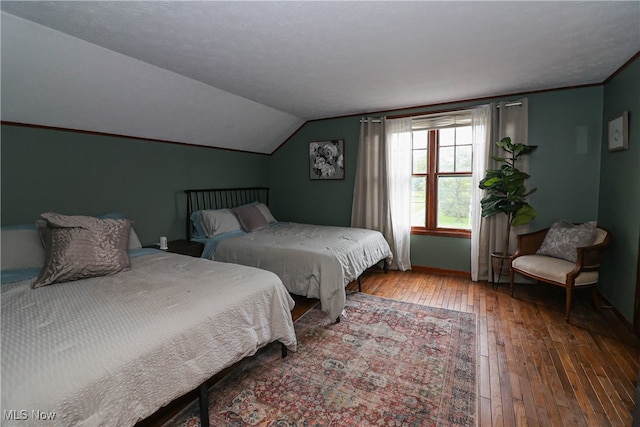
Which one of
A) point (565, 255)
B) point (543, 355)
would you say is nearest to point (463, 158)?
point (565, 255)

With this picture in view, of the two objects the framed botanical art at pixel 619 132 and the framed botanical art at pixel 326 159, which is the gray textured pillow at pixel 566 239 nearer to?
the framed botanical art at pixel 619 132

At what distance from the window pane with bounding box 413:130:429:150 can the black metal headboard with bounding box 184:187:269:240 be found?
2.64 meters

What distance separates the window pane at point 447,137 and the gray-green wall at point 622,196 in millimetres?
1539

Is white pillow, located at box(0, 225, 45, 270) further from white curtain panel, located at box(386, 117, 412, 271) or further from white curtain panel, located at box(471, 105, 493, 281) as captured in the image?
white curtain panel, located at box(471, 105, 493, 281)

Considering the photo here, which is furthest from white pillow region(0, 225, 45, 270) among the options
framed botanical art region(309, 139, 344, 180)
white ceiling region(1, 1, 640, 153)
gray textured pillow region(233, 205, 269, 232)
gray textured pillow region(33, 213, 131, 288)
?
framed botanical art region(309, 139, 344, 180)

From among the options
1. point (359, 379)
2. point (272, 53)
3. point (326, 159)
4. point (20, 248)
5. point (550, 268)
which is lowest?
point (359, 379)

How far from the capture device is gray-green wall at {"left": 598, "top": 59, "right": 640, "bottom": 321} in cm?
263

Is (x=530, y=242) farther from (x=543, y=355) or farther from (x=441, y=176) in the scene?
(x=543, y=355)

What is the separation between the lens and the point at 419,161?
4.45 meters

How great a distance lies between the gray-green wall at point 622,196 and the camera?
2.63 meters

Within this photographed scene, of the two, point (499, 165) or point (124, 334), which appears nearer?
point (124, 334)

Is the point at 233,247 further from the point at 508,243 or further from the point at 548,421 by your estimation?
the point at 508,243

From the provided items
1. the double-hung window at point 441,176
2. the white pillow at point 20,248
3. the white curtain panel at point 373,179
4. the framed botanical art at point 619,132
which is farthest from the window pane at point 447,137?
the white pillow at point 20,248

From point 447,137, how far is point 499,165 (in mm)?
785
